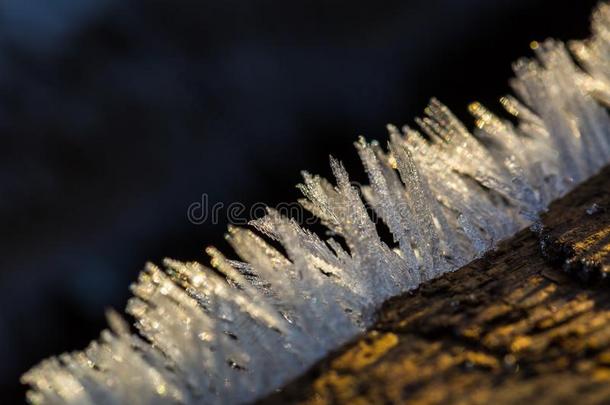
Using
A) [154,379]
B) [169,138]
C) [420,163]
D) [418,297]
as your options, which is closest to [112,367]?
[154,379]

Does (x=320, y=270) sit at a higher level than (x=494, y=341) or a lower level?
higher

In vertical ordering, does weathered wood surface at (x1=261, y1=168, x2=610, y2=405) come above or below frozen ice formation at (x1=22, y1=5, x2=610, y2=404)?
below

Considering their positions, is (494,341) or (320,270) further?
(320,270)

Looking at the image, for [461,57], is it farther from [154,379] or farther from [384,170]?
[154,379]

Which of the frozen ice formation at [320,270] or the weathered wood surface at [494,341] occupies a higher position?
the frozen ice formation at [320,270]
